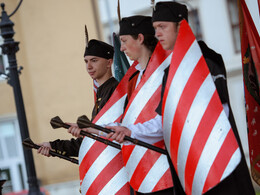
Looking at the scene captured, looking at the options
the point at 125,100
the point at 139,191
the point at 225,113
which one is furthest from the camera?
the point at 125,100

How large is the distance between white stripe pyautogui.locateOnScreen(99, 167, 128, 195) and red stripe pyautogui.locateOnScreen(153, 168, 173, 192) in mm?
878

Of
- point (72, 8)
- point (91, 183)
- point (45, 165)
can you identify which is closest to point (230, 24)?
point (72, 8)

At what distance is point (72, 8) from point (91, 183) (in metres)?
11.6

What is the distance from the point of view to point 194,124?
306 cm

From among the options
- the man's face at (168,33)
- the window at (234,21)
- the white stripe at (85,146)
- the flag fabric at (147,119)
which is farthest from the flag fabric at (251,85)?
the window at (234,21)

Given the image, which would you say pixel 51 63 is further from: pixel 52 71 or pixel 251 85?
pixel 251 85

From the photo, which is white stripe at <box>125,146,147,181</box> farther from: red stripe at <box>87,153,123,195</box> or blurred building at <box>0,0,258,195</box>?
blurred building at <box>0,0,258,195</box>

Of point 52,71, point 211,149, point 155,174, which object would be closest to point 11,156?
point 52,71

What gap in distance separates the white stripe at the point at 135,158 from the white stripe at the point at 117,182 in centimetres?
66

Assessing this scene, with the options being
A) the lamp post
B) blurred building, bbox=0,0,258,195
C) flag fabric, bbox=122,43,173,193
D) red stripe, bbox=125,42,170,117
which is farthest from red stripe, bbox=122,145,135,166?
blurred building, bbox=0,0,258,195

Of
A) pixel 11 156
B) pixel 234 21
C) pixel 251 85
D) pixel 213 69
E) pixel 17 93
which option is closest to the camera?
pixel 213 69

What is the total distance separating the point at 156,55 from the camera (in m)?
3.62

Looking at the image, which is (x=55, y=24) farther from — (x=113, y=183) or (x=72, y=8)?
(x=113, y=183)

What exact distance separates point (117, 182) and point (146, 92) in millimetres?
947
